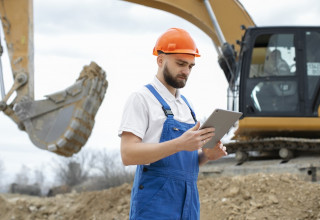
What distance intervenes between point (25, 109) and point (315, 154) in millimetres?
4577

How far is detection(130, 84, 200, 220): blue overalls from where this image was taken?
2.10 meters

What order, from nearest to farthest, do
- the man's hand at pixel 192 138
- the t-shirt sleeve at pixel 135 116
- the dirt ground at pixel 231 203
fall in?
the man's hand at pixel 192 138 → the t-shirt sleeve at pixel 135 116 → the dirt ground at pixel 231 203

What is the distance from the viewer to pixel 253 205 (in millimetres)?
5617

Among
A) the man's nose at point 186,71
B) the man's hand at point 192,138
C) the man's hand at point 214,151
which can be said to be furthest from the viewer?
the man's hand at point 214,151

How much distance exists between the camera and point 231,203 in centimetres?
577

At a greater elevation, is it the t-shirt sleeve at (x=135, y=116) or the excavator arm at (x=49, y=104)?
the excavator arm at (x=49, y=104)

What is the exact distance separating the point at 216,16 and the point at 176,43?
7076mm

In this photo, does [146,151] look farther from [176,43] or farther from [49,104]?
[49,104]

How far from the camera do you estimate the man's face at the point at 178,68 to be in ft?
7.20

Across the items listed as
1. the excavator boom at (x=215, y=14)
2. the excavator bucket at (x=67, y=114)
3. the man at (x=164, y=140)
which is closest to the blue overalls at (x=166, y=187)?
the man at (x=164, y=140)

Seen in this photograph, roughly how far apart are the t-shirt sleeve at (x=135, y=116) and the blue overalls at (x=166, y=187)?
0.09 metres

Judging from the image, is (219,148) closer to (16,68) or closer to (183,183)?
(183,183)

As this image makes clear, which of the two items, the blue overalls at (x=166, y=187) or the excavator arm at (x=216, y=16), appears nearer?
the blue overalls at (x=166, y=187)

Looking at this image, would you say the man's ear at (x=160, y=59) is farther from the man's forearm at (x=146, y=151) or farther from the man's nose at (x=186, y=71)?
the man's forearm at (x=146, y=151)
